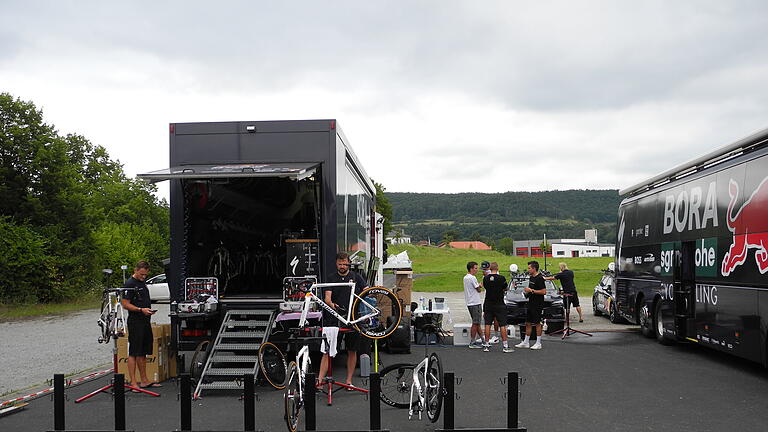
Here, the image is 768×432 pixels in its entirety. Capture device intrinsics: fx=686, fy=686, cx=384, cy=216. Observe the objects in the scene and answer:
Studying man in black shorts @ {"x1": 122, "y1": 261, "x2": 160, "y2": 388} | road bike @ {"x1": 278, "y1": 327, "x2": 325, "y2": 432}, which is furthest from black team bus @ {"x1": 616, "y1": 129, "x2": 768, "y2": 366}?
man in black shorts @ {"x1": 122, "y1": 261, "x2": 160, "y2": 388}

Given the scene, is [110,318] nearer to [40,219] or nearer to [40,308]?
[40,308]

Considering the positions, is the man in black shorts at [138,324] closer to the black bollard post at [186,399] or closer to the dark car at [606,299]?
the black bollard post at [186,399]

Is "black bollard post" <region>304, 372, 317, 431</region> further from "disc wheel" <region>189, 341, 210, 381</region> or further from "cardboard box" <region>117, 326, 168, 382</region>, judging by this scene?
"cardboard box" <region>117, 326, 168, 382</region>

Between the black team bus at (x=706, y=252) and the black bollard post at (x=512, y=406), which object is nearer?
the black bollard post at (x=512, y=406)

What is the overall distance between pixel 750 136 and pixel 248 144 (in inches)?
297

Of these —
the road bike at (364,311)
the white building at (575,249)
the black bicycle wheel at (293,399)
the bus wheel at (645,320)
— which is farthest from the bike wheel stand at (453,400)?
the white building at (575,249)

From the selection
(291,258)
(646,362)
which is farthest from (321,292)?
(646,362)

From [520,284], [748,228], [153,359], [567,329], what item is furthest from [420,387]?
[520,284]

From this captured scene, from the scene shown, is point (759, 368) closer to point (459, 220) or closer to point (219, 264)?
point (219, 264)

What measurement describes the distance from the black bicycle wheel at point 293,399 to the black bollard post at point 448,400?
1502 millimetres

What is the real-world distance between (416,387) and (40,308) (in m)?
22.8

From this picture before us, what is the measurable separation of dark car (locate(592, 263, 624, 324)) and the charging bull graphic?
957 cm

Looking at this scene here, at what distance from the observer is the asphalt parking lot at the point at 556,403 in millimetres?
7547

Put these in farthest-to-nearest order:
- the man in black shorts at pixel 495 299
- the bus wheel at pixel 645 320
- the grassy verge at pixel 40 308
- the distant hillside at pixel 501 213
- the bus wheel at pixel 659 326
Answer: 1. the distant hillside at pixel 501 213
2. the grassy verge at pixel 40 308
3. the bus wheel at pixel 645 320
4. the bus wheel at pixel 659 326
5. the man in black shorts at pixel 495 299
